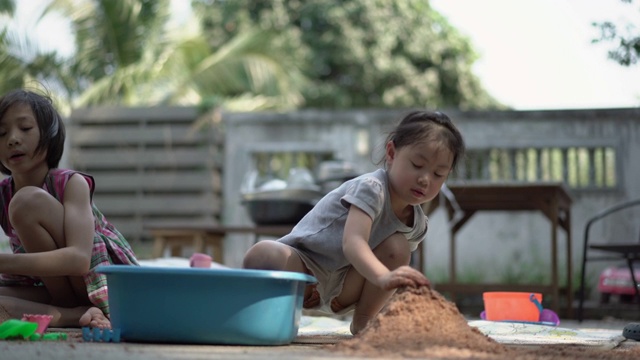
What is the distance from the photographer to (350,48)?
1822 centimetres

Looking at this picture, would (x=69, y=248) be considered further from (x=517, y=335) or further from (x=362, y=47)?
(x=362, y=47)

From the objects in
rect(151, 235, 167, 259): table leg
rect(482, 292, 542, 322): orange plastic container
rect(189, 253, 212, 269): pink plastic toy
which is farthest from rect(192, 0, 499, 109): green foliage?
rect(482, 292, 542, 322): orange plastic container

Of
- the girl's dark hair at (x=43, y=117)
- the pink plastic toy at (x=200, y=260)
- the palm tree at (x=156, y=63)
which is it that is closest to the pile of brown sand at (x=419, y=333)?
the girl's dark hair at (x=43, y=117)

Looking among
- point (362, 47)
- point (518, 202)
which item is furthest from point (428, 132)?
point (362, 47)

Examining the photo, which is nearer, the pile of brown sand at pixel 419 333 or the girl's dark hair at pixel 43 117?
the pile of brown sand at pixel 419 333

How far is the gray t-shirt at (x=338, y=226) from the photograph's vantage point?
3.01 m

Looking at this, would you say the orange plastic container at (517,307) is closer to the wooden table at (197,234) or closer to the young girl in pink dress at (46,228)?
the young girl in pink dress at (46,228)

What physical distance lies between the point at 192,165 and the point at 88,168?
111 centimetres

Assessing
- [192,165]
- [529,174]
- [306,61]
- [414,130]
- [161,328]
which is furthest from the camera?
[306,61]

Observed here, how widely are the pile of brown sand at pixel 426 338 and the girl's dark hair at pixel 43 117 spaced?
1.31 metres

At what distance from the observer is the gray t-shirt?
3.01m

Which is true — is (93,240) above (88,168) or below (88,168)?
above

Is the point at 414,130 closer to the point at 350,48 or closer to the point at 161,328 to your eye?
the point at 161,328

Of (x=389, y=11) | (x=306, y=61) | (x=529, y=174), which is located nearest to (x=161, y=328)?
(x=529, y=174)
